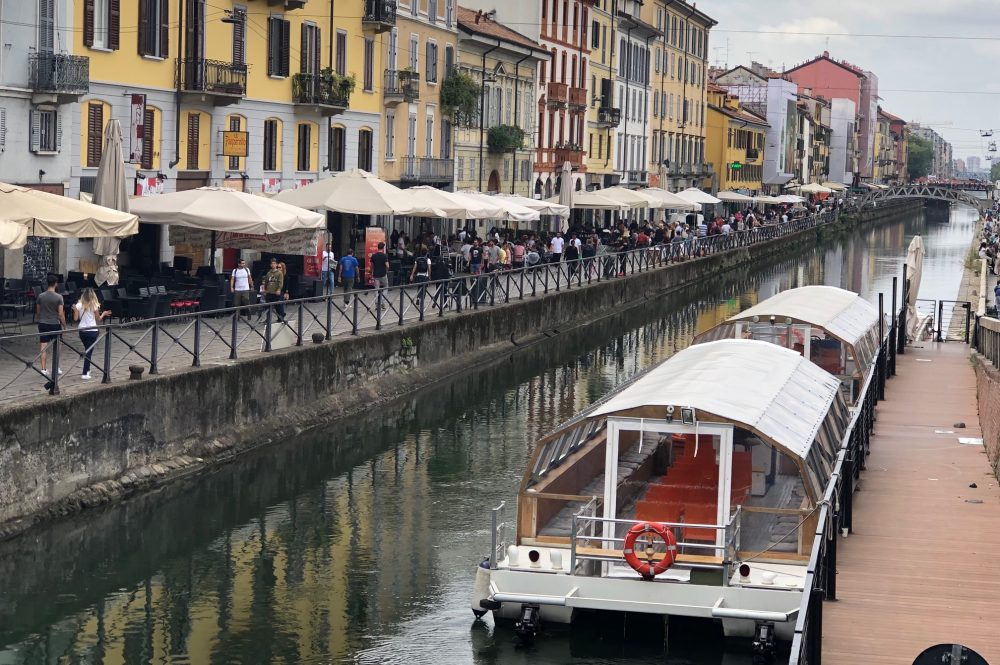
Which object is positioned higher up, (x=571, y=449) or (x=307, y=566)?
(x=571, y=449)

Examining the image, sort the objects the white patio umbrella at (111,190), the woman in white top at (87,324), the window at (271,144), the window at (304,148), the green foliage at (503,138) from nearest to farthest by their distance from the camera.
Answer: the woman in white top at (87,324) < the white patio umbrella at (111,190) < the window at (271,144) < the window at (304,148) < the green foliage at (503,138)

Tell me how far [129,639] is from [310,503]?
6.25 meters

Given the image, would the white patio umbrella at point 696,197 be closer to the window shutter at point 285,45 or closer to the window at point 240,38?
the window shutter at point 285,45

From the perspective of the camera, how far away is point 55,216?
21203 mm

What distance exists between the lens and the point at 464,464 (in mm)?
Result: 24031

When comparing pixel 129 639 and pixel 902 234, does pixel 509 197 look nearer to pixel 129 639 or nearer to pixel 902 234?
pixel 129 639

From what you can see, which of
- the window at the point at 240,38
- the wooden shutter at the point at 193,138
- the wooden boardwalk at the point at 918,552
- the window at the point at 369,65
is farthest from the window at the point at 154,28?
the wooden boardwalk at the point at 918,552

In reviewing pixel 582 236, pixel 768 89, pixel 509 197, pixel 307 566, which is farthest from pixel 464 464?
pixel 768 89

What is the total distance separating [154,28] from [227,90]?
2.61 m

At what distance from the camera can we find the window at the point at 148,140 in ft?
109

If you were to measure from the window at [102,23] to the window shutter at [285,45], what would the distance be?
7.75 metres

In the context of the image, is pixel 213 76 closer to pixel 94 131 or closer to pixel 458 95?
pixel 94 131

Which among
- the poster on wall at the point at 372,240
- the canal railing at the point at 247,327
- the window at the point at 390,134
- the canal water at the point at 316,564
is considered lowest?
the canal water at the point at 316,564

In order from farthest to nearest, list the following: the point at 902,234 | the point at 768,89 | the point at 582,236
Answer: the point at 768,89
the point at 902,234
the point at 582,236
